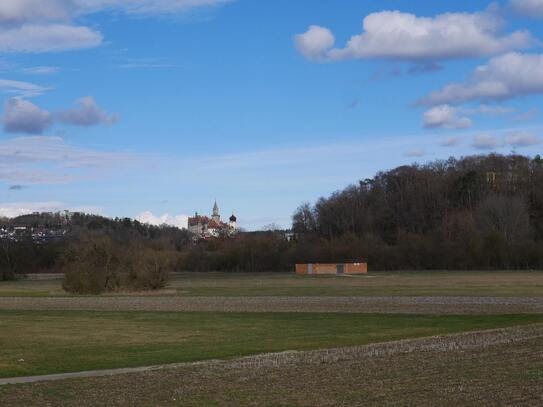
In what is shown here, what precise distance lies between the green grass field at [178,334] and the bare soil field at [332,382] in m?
3.26

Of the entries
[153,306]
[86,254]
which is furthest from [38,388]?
[86,254]

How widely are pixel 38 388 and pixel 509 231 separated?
141 metres

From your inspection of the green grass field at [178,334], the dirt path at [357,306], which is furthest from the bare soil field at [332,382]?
the dirt path at [357,306]

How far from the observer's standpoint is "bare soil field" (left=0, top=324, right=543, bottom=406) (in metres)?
13.8

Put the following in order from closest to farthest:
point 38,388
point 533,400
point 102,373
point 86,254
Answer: point 533,400 → point 38,388 → point 102,373 → point 86,254

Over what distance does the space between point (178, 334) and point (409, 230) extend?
14632 centimetres

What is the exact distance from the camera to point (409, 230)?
172000mm

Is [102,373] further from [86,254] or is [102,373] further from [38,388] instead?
[86,254]

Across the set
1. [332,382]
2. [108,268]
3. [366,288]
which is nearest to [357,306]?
[366,288]

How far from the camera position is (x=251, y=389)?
1533 centimetres

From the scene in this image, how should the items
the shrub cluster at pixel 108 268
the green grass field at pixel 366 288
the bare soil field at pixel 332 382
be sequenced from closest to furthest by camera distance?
the bare soil field at pixel 332 382 < the green grass field at pixel 366 288 < the shrub cluster at pixel 108 268

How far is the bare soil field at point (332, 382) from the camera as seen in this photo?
45.3ft

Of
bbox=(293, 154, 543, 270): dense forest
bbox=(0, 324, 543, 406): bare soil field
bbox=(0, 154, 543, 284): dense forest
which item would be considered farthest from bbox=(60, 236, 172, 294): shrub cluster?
bbox=(293, 154, 543, 270): dense forest

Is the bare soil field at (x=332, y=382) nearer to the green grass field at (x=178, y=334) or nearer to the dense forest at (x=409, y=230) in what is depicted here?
the green grass field at (x=178, y=334)
